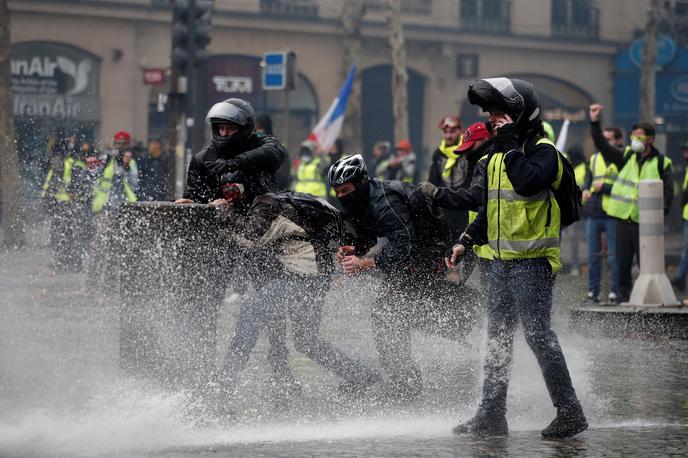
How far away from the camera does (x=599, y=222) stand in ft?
43.4

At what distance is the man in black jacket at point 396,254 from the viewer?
→ 22.1 ft

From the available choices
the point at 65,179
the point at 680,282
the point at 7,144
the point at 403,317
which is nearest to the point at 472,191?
the point at 403,317

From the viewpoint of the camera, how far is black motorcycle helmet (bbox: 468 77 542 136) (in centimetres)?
598

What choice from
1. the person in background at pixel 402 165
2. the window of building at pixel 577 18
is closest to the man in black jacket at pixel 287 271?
the person in background at pixel 402 165

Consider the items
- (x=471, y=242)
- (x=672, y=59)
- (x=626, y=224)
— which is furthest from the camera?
(x=672, y=59)

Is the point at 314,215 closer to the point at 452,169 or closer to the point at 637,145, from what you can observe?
the point at 452,169

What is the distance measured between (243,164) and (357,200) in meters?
0.60

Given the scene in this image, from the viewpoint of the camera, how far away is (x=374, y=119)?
36.7 m

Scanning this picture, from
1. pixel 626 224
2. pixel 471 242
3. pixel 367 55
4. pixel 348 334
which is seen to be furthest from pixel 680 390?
pixel 367 55

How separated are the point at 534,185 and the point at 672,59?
31.5m

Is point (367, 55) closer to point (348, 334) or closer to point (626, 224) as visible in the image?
point (626, 224)

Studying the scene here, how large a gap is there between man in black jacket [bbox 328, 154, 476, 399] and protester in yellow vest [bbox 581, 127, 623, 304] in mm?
5630

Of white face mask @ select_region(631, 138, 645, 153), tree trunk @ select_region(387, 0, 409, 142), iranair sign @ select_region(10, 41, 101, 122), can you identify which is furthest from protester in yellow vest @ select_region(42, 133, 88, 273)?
iranair sign @ select_region(10, 41, 101, 122)

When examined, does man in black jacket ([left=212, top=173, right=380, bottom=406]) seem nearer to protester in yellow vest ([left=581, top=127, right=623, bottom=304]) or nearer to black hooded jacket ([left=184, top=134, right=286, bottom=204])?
black hooded jacket ([left=184, top=134, right=286, bottom=204])
